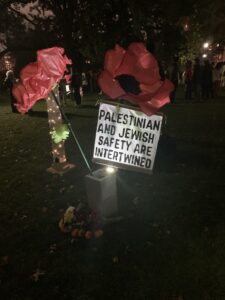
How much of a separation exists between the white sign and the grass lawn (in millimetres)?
938

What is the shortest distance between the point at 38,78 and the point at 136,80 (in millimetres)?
1389

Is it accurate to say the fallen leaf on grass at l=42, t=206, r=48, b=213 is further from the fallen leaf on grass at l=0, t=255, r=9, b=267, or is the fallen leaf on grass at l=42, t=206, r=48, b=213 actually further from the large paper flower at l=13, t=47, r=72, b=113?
the large paper flower at l=13, t=47, r=72, b=113

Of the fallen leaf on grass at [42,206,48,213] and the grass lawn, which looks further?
the fallen leaf on grass at [42,206,48,213]

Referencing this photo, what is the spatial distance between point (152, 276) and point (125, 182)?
8.28ft

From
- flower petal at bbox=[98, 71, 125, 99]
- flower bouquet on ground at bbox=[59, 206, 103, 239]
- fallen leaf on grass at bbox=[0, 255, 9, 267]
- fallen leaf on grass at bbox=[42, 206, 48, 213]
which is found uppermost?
flower petal at bbox=[98, 71, 125, 99]

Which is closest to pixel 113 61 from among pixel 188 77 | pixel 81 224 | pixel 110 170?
pixel 110 170

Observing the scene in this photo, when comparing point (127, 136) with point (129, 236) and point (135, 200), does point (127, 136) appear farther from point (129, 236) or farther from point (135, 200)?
point (135, 200)

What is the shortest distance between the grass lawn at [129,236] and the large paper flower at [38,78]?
1.80 metres

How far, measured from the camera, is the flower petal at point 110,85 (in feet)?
11.5

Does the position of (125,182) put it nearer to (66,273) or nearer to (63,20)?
(66,273)

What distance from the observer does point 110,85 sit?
3.53 m

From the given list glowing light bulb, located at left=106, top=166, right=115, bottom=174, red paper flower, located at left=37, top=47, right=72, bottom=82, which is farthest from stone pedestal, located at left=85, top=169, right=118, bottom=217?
red paper flower, located at left=37, top=47, right=72, bottom=82

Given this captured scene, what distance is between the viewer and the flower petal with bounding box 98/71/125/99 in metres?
3.51

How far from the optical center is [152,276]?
3.50m
